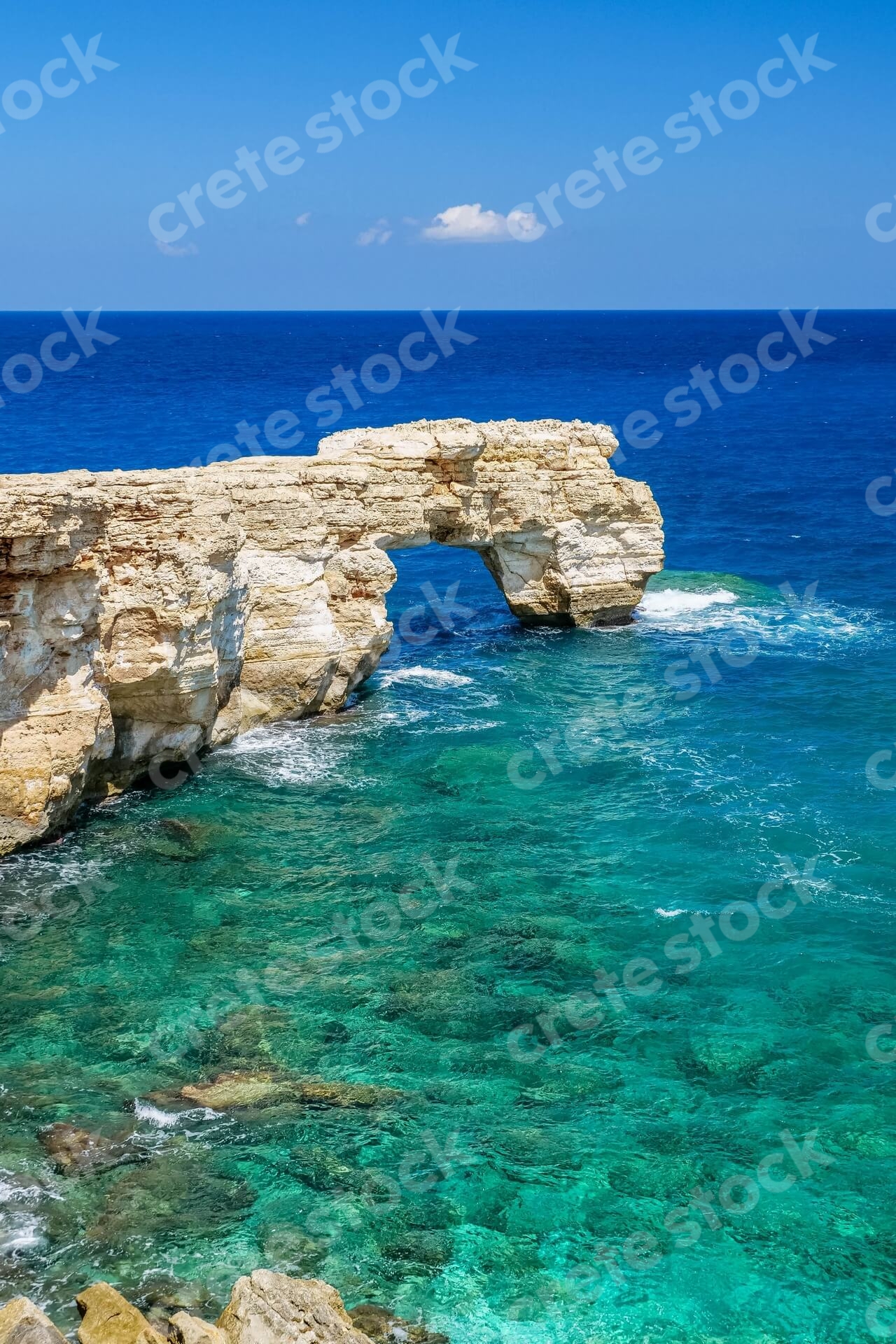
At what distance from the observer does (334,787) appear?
30.2 metres

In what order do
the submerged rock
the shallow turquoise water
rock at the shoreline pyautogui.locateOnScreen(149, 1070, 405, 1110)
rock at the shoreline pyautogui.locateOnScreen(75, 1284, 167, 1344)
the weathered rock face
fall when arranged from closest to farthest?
1. rock at the shoreline pyautogui.locateOnScreen(75, 1284, 167, 1344)
2. the shallow turquoise water
3. the submerged rock
4. rock at the shoreline pyautogui.locateOnScreen(149, 1070, 405, 1110)
5. the weathered rock face

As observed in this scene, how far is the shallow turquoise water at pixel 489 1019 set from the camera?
Answer: 1617 cm

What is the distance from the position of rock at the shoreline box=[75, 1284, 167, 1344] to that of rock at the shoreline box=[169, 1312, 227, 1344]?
0.56 ft

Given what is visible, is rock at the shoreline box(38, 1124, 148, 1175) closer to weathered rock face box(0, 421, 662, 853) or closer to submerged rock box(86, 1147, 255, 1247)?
submerged rock box(86, 1147, 255, 1247)

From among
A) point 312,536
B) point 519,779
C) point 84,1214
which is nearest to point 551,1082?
point 84,1214

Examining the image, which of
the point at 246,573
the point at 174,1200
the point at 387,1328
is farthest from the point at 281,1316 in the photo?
the point at 246,573

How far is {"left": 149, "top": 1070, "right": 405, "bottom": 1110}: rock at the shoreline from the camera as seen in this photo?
19.0 meters

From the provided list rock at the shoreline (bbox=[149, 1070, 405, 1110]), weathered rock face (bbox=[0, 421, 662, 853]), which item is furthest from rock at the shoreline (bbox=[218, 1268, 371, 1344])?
weathered rock face (bbox=[0, 421, 662, 853])

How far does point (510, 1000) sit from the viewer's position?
21781 millimetres

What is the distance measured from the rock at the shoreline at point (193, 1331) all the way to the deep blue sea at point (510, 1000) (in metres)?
1.37

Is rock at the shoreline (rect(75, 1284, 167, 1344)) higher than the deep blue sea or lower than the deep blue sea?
higher

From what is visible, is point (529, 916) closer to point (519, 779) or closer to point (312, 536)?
point (519, 779)

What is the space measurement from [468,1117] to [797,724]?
18994mm

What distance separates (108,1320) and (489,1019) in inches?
336
